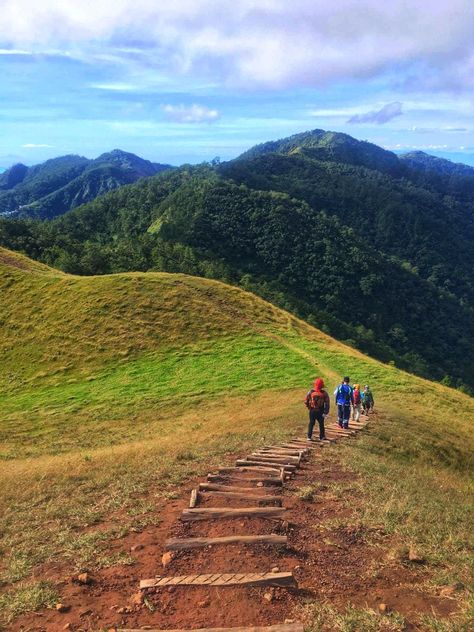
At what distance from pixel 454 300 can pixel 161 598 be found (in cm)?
15577

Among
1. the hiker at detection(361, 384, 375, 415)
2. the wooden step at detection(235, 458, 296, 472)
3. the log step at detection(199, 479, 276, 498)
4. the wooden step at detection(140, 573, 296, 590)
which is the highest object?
the wooden step at detection(140, 573, 296, 590)

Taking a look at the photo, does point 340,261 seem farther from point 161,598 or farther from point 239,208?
point 161,598

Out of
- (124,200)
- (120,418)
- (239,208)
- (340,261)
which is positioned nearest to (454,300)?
(340,261)

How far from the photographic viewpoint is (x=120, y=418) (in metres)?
27.3

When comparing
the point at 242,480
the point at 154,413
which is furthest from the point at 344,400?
the point at 154,413

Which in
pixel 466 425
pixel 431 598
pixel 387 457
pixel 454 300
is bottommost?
pixel 454 300

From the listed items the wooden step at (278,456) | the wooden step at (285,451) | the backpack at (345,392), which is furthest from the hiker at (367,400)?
the wooden step at (278,456)

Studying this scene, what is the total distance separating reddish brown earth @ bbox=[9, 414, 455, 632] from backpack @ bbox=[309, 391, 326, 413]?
26.0ft

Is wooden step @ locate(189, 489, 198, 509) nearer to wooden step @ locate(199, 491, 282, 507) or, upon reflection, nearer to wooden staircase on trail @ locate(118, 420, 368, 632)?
wooden staircase on trail @ locate(118, 420, 368, 632)

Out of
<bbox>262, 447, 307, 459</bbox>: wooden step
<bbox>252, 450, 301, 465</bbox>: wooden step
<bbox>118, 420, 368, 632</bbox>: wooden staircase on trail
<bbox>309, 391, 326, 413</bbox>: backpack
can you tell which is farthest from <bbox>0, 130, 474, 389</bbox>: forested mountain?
<bbox>118, 420, 368, 632</bbox>: wooden staircase on trail

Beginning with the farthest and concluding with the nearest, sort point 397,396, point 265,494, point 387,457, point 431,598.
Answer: point 397,396, point 387,457, point 265,494, point 431,598

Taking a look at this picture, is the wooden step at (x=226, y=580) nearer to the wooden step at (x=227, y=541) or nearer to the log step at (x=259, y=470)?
the wooden step at (x=227, y=541)

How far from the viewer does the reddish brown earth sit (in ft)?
23.1

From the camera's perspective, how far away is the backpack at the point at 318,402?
60.5ft
